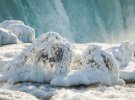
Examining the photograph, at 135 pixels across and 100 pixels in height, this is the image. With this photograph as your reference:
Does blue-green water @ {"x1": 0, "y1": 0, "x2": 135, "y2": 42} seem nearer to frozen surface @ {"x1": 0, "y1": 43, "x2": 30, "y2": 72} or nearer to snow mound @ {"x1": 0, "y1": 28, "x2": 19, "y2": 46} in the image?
snow mound @ {"x1": 0, "y1": 28, "x2": 19, "y2": 46}

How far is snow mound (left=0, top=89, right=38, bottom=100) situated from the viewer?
21.7 m

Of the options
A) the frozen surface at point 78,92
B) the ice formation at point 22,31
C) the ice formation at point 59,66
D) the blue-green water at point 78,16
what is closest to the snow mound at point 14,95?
the frozen surface at point 78,92

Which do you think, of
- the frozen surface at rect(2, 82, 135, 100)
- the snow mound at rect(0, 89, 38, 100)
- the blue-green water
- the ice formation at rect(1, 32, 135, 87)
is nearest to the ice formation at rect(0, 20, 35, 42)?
the ice formation at rect(1, 32, 135, 87)

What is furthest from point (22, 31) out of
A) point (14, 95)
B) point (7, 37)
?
point (14, 95)

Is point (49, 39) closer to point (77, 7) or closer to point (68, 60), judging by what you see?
point (68, 60)

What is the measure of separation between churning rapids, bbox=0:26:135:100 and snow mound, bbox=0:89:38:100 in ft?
2.50

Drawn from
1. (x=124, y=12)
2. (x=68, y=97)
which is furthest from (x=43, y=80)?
(x=124, y=12)

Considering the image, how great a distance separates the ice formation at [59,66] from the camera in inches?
1005

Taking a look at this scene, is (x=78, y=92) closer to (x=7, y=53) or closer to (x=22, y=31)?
(x=7, y=53)

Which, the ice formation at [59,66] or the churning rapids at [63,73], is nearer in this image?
the churning rapids at [63,73]

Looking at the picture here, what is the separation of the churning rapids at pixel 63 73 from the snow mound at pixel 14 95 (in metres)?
0.76

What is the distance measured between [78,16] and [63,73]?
3856 cm

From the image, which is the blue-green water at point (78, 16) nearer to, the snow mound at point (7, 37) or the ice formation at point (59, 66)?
the snow mound at point (7, 37)

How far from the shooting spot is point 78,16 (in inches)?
2515
